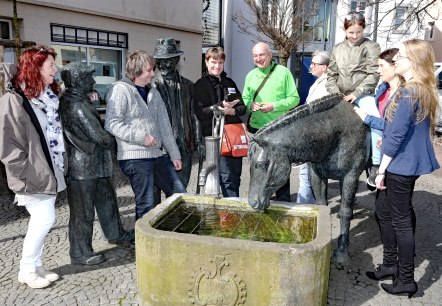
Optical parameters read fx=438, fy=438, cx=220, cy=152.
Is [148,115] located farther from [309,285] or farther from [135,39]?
[135,39]

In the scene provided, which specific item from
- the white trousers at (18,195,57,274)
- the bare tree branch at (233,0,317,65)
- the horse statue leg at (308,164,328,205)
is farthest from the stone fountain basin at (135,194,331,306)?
the bare tree branch at (233,0,317,65)

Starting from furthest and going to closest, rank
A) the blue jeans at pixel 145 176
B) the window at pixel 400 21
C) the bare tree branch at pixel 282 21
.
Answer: the bare tree branch at pixel 282 21, the window at pixel 400 21, the blue jeans at pixel 145 176

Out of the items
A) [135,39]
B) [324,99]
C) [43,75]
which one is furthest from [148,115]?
[135,39]

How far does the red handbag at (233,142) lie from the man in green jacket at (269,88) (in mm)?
258

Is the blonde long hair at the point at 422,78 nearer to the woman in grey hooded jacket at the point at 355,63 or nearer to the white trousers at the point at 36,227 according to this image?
the woman in grey hooded jacket at the point at 355,63

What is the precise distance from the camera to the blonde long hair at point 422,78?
9.64ft

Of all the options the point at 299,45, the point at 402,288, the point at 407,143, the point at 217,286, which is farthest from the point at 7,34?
the point at 299,45

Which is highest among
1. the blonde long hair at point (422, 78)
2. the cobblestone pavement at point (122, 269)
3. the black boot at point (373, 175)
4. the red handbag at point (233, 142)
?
the blonde long hair at point (422, 78)

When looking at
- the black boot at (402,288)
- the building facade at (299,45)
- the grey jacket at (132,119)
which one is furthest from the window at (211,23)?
the black boot at (402,288)

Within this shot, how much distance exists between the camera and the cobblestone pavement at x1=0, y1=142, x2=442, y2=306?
3330 mm

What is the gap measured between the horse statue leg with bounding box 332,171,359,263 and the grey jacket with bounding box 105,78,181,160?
1.65 metres

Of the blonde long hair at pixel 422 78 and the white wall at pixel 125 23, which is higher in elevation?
the white wall at pixel 125 23

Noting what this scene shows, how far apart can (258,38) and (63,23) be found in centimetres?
1154

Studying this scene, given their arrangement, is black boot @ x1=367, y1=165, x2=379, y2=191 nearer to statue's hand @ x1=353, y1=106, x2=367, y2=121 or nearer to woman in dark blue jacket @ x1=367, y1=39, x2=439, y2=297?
woman in dark blue jacket @ x1=367, y1=39, x2=439, y2=297
